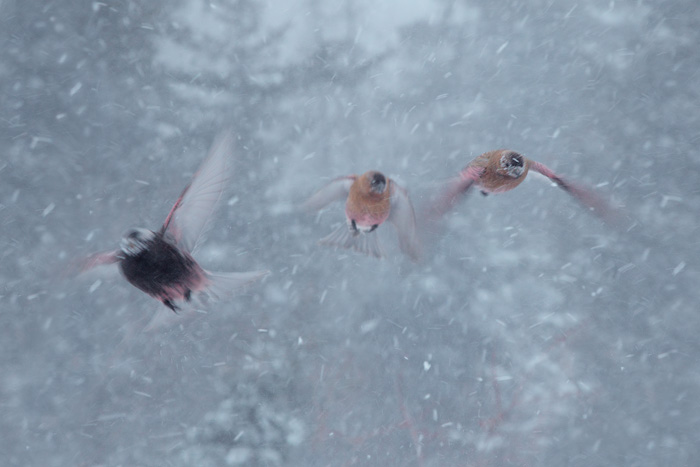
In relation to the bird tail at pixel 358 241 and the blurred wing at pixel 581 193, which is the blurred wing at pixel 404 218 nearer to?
the bird tail at pixel 358 241

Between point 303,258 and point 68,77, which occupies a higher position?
point 68,77

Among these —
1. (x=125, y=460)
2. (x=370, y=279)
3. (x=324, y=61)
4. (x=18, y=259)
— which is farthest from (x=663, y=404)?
(x=18, y=259)

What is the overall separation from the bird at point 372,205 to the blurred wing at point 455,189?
203 millimetres

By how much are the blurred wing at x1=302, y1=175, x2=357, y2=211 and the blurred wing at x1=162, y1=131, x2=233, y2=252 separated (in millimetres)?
447

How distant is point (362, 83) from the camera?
287 centimetres

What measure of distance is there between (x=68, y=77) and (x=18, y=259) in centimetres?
91

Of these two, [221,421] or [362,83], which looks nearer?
[221,421]

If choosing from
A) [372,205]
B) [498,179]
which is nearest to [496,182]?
[498,179]

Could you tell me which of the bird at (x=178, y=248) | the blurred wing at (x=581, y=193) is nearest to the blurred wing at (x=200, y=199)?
the bird at (x=178, y=248)

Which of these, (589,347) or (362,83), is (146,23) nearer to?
(362,83)

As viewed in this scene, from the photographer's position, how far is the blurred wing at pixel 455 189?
2.08m

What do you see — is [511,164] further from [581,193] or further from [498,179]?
[581,193]

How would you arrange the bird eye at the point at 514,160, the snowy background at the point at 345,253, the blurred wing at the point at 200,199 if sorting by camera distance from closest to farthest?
1. the blurred wing at the point at 200,199
2. the bird eye at the point at 514,160
3. the snowy background at the point at 345,253

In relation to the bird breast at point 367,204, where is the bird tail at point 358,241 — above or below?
below
